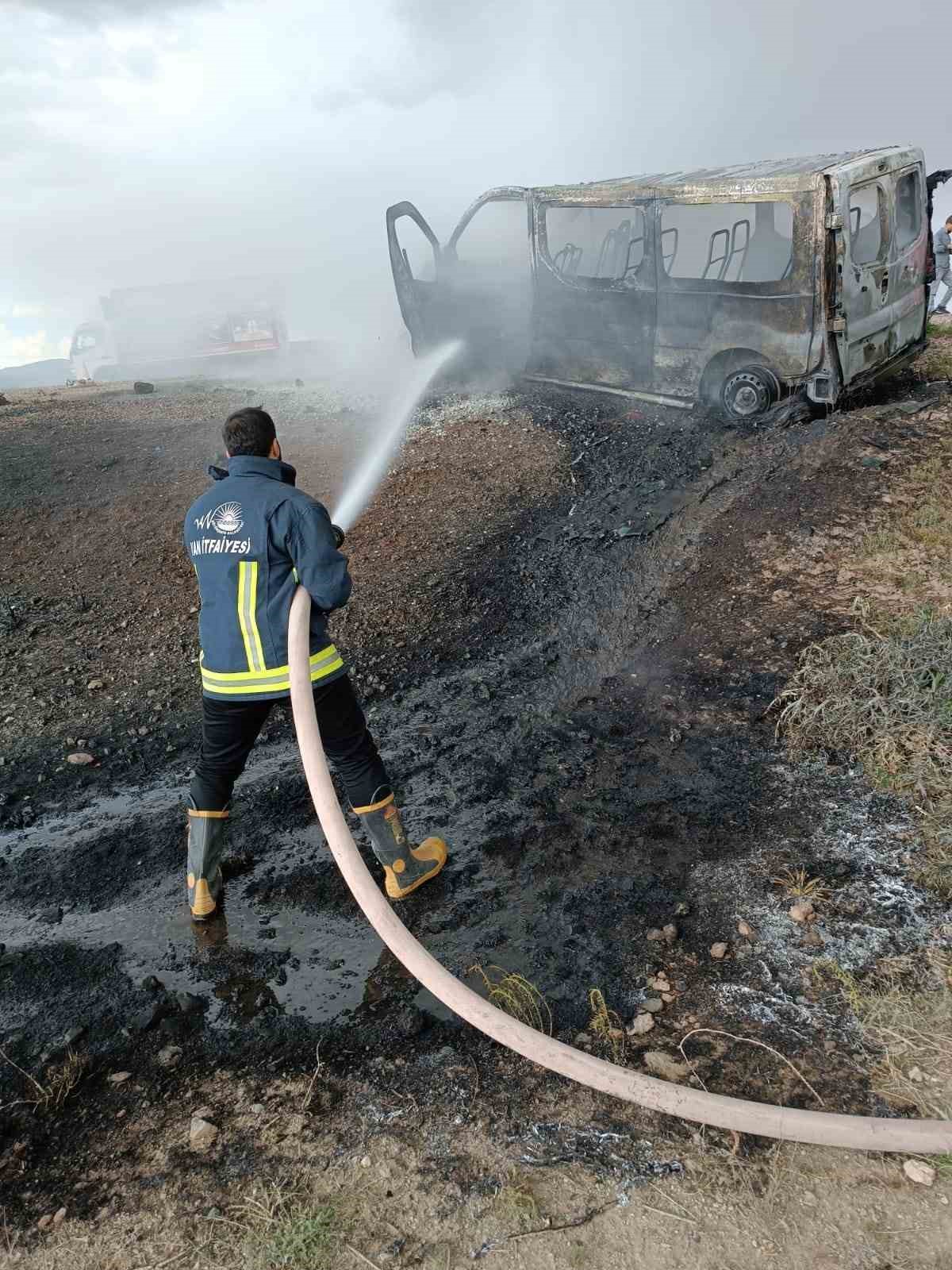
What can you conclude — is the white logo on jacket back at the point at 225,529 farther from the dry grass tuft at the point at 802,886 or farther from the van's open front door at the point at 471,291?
the van's open front door at the point at 471,291

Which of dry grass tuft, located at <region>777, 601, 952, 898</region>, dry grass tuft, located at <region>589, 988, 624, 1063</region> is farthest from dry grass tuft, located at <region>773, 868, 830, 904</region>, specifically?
dry grass tuft, located at <region>589, 988, 624, 1063</region>

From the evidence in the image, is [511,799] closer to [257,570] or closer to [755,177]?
[257,570]

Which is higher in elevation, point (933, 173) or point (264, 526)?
point (933, 173)

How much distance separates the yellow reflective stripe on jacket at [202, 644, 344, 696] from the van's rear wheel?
5.67 metres

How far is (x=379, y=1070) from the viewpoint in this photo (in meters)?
2.74

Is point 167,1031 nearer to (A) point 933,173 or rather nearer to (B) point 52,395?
(A) point 933,173

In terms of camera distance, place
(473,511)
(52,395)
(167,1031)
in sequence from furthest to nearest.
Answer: (52,395) → (473,511) → (167,1031)

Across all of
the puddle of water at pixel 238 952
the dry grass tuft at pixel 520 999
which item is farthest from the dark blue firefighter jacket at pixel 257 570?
the dry grass tuft at pixel 520 999

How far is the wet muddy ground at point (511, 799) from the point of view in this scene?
3.00 m

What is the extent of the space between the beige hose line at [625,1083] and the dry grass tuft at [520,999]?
1.12 ft

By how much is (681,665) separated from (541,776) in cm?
129

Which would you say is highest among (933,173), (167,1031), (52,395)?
(933,173)

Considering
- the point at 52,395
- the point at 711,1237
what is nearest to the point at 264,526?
the point at 711,1237

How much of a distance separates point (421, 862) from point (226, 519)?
1565 millimetres
